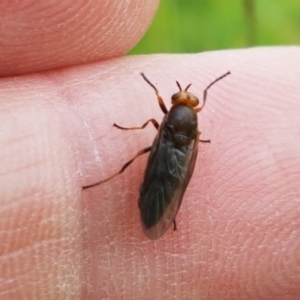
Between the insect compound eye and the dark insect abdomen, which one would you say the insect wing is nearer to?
the dark insect abdomen

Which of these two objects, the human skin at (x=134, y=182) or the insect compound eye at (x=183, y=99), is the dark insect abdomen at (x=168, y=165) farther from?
the human skin at (x=134, y=182)

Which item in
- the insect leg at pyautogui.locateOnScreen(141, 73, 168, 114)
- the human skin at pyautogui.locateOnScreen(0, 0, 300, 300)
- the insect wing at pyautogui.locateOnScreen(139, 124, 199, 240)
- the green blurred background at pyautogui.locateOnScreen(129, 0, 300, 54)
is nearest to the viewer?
the human skin at pyautogui.locateOnScreen(0, 0, 300, 300)

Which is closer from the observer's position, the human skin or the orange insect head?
the human skin

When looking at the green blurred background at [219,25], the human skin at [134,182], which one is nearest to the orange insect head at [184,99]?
the human skin at [134,182]

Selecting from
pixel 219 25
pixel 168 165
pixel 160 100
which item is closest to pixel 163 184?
pixel 168 165

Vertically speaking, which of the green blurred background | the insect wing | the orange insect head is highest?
the green blurred background

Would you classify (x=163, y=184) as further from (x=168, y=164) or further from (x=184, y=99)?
(x=184, y=99)

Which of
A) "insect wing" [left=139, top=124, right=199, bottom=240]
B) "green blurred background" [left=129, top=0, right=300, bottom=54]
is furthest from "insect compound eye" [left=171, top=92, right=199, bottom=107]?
"green blurred background" [left=129, top=0, right=300, bottom=54]

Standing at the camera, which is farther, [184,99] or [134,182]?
[184,99]
